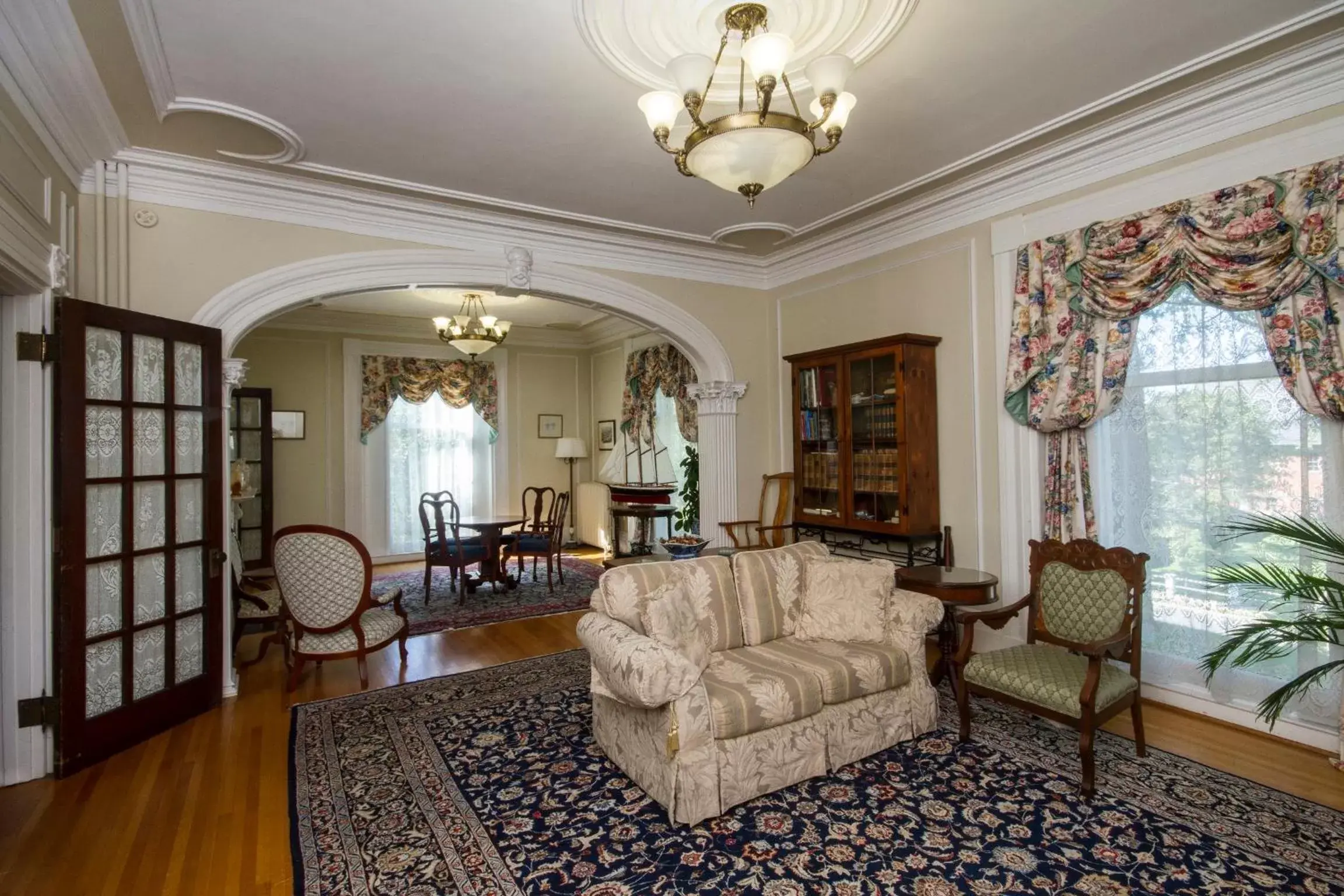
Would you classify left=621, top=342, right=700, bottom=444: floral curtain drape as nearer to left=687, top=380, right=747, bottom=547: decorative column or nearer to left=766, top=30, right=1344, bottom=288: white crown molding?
left=687, top=380, right=747, bottom=547: decorative column

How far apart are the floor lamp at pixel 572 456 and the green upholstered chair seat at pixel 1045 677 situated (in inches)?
242

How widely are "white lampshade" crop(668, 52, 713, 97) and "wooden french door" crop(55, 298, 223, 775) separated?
2.78 metres

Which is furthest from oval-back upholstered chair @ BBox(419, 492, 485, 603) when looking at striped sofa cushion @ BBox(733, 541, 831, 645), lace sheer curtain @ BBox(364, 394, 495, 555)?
striped sofa cushion @ BBox(733, 541, 831, 645)

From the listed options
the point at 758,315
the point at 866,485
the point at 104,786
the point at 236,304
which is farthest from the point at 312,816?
the point at 758,315

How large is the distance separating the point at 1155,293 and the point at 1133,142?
819 mm

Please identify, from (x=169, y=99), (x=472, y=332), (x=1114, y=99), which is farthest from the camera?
(x=472, y=332)

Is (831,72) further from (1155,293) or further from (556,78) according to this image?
(1155,293)

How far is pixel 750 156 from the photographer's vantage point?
2.38m

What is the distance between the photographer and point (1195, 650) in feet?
11.1

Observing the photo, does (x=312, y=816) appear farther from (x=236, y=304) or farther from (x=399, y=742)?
(x=236, y=304)

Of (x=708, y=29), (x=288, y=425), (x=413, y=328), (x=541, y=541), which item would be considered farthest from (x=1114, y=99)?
(x=288, y=425)

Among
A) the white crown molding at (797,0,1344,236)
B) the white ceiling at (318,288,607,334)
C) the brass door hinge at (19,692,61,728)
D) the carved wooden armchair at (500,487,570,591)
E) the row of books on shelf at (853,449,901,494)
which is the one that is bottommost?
the brass door hinge at (19,692,61,728)

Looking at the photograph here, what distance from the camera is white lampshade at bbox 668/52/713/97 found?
221 cm

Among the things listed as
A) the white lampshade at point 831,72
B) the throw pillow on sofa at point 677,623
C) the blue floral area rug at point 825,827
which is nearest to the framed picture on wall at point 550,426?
the blue floral area rug at point 825,827
